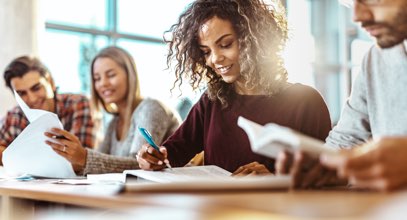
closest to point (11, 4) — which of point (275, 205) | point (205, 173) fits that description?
point (205, 173)

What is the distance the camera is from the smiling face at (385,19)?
1.10m

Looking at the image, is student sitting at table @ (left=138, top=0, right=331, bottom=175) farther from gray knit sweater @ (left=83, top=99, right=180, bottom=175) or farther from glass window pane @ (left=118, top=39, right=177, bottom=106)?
glass window pane @ (left=118, top=39, right=177, bottom=106)

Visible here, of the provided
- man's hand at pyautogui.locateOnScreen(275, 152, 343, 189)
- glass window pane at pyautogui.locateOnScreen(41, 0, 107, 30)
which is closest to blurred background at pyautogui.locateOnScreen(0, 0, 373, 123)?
glass window pane at pyautogui.locateOnScreen(41, 0, 107, 30)

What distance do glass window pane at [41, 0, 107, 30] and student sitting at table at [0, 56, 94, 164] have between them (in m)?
1.64

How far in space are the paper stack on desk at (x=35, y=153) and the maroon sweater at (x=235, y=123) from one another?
36 centimetres

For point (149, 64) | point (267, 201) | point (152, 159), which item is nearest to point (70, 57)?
point (149, 64)

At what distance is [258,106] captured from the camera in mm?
1932

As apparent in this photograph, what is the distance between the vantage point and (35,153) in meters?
1.81

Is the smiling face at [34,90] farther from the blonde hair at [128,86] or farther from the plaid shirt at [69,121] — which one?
the blonde hair at [128,86]

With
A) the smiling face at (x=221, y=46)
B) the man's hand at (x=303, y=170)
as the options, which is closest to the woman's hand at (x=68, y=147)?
the smiling face at (x=221, y=46)

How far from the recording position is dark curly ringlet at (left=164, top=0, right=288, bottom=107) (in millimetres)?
1889

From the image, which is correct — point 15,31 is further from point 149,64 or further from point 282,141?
point 282,141

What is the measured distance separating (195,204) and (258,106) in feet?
3.86

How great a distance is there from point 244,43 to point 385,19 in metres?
0.81
